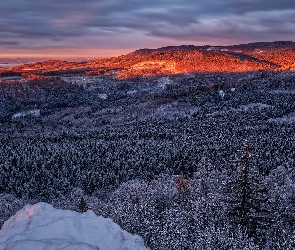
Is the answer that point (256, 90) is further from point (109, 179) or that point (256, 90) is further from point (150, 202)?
point (150, 202)

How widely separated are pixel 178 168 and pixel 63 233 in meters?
57.5

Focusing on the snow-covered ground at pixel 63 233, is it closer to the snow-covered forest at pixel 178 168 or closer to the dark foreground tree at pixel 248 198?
the snow-covered forest at pixel 178 168

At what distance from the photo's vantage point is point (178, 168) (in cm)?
7769

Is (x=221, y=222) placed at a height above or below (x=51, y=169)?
above

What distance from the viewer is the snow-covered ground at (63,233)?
19000 millimetres

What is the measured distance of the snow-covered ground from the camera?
62.3ft

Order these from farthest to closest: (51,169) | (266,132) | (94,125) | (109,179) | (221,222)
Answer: (94,125), (266,132), (51,169), (109,179), (221,222)

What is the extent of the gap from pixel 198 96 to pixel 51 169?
5075 inches

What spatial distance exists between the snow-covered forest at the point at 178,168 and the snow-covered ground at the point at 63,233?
2.90m

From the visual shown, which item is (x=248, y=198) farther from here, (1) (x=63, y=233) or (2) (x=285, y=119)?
(2) (x=285, y=119)

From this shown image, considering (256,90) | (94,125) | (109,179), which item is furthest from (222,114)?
(109,179)

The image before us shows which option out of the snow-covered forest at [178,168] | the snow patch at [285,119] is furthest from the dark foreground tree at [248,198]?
Result: the snow patch at [285,119]

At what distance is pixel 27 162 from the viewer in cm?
8475

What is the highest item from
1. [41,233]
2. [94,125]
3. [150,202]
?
[41,233]
